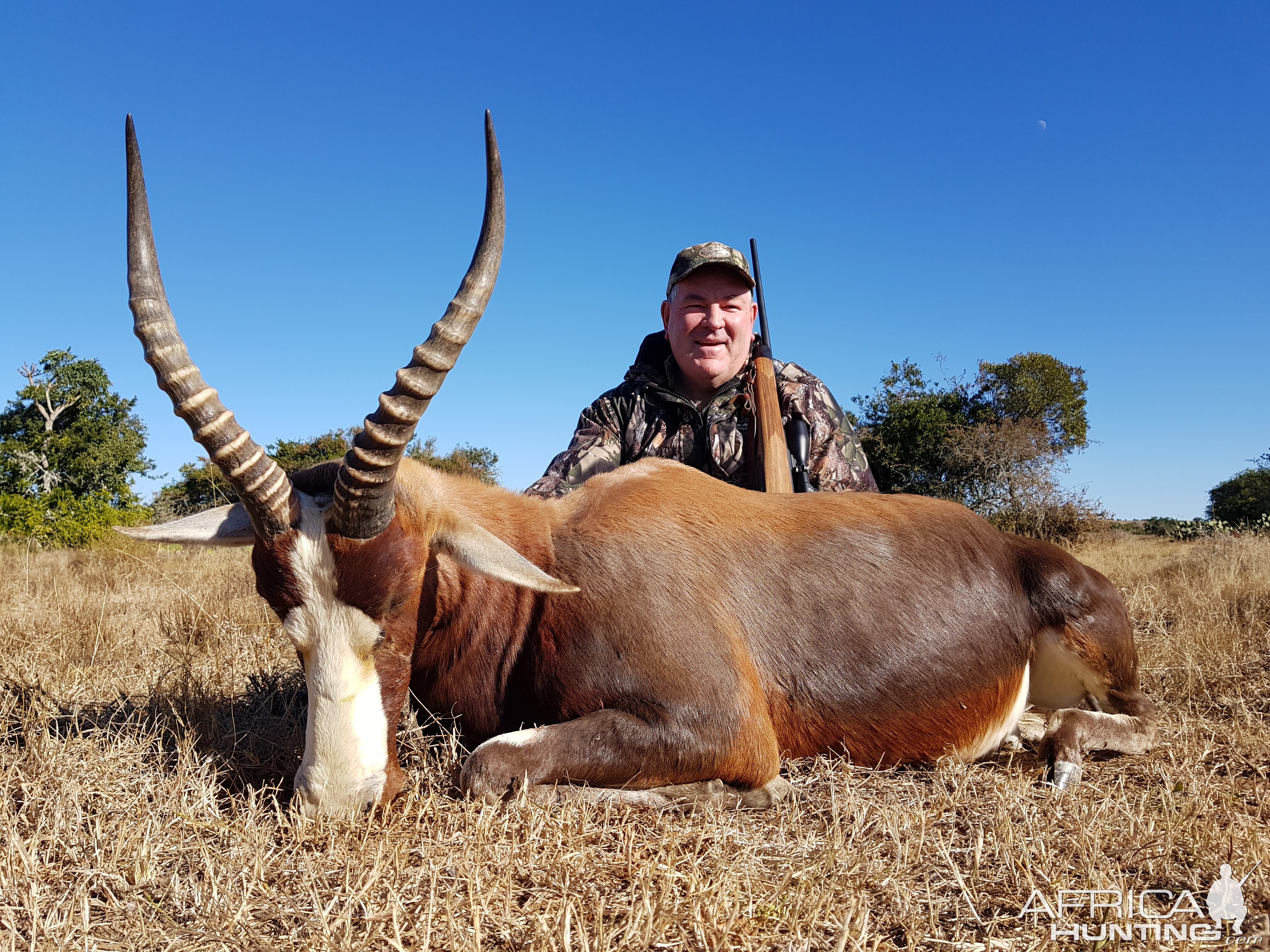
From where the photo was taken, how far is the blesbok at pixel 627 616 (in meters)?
2.82

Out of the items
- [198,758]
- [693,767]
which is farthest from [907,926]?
[198,758]

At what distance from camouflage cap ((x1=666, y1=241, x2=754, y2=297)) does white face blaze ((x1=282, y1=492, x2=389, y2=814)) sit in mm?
3948

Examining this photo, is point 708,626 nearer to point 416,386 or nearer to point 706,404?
point 416,386

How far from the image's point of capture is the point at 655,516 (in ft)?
12.1

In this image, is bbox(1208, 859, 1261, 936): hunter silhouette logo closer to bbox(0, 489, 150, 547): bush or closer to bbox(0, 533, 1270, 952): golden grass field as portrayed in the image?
bbox(0, 533, 1270, 952): golden grass field

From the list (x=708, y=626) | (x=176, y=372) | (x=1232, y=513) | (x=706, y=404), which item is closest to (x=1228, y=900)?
(x=708, y=626)

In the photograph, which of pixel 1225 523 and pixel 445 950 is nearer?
pixel 445 950

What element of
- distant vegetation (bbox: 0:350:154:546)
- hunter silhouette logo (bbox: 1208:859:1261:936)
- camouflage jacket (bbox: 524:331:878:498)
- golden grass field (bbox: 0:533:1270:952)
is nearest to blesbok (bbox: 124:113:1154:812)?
golden grass field (bbox: 0:533:1270:952)

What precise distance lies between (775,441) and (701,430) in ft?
2.58

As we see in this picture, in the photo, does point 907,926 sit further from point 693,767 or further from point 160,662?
point 160,662

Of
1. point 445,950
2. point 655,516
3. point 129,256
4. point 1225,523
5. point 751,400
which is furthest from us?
point 1225,523

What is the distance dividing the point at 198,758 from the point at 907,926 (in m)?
2.82

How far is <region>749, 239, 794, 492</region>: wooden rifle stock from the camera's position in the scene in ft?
18.9

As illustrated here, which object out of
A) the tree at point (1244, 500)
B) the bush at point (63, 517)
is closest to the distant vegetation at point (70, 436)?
the bush at point (63, 517)
